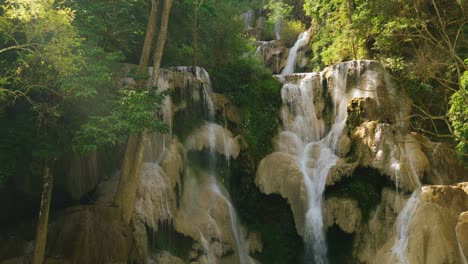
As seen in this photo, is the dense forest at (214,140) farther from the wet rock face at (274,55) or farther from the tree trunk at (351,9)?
the wet rock face at (274,55)

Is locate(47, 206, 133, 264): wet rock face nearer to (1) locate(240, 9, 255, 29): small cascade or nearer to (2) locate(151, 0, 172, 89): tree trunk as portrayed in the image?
(2) locate(151, 0, 172, 89): tree trunk

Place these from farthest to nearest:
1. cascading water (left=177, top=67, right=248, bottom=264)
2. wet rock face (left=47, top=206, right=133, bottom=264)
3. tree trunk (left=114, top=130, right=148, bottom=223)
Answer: cascading water (left=177, top=67, right=248, bottom=264), tree trunk (left=114, top=130, right=148, bottom=223), wet rock face (left=47, top=206, right=133, bottom=264)

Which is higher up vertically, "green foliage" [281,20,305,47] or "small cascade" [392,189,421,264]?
"green foliage" [281,20,305,47]

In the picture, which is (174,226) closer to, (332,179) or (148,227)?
(148,227)

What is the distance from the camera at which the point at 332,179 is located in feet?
51.1

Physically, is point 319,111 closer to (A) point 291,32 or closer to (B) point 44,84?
(B) point 44,84

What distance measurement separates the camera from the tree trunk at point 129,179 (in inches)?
451

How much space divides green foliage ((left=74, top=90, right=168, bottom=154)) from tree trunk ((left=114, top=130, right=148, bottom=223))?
5.79ft

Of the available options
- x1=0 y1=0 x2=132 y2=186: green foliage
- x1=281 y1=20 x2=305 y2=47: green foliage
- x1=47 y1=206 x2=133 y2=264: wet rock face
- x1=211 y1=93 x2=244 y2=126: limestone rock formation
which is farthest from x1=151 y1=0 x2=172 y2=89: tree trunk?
x1=281 y1=20 x2=305 y2=47: green foliage

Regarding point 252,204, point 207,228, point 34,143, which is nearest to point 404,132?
point 252,204

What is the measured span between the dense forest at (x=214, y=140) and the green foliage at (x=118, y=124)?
2.3 inches

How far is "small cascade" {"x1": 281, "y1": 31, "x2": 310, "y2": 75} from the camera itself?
3023cm

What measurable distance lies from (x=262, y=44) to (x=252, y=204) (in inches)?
768

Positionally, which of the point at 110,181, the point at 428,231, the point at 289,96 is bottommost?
the point at 428,231
